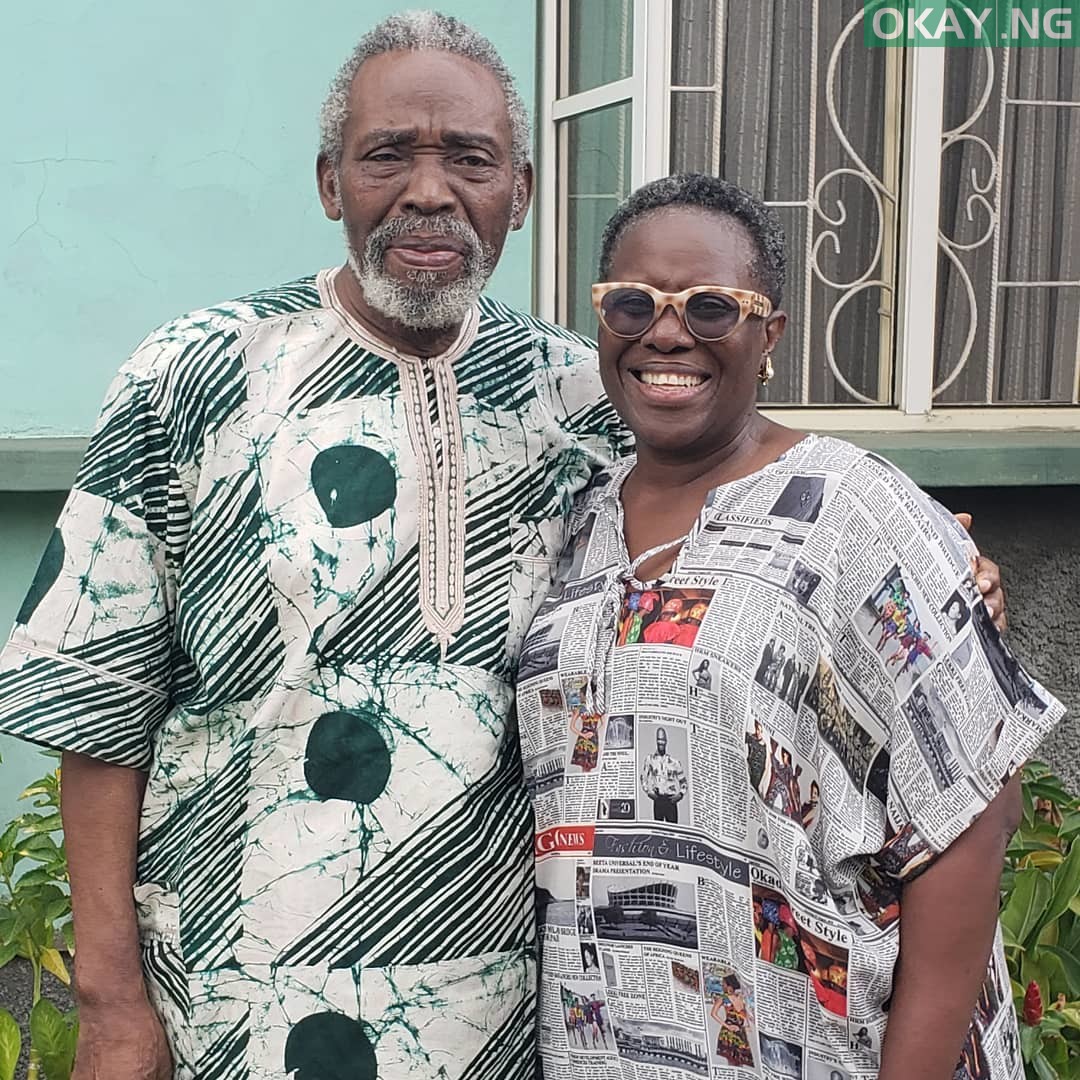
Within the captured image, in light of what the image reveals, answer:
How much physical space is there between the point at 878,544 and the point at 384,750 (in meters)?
0.73

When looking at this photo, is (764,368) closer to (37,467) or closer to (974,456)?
(974,456)

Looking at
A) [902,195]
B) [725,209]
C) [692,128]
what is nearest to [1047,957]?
[725,209]

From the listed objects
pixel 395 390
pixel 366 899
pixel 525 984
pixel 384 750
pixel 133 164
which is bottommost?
pixel 525 984

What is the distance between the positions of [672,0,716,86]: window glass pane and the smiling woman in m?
2.15

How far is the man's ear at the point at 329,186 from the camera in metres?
2.32

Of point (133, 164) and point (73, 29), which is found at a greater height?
point (73, 29)

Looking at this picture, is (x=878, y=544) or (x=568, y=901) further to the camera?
(x=568, y=901)

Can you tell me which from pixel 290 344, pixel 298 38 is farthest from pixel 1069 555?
pixel 290 344

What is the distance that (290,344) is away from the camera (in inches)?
90.1

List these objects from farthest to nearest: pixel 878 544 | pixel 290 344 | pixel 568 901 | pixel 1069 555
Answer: pixel 1069 555 < pixel 290 344 < pixel 568 901 < pixel 878 544

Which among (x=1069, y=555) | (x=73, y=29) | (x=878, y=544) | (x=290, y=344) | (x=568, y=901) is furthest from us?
(x=1069, y=555)

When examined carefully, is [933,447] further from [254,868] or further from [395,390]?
[254,868]

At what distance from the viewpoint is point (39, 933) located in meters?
3.14

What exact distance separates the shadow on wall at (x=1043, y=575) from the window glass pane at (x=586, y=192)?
1.30 metres
